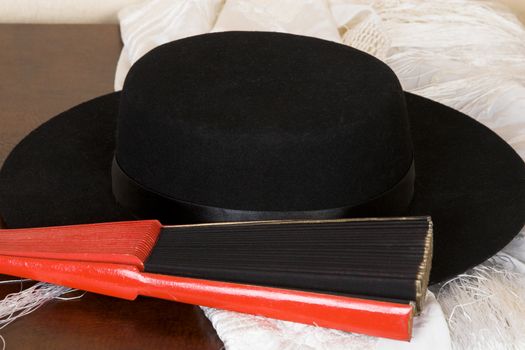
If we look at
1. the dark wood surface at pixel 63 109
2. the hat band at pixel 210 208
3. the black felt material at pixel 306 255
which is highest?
the black felt material at pixel 306 255

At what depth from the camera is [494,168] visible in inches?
34.9

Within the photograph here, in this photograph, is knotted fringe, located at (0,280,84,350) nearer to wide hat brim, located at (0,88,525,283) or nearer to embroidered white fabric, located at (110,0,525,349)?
wide hat brim, located at (0,88,525,283)

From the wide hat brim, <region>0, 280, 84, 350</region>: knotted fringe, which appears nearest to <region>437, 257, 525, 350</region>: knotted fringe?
the wide hat brim

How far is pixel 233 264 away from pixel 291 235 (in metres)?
0.05

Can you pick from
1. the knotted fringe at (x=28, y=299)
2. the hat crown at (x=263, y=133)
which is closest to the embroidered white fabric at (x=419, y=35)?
the hat crown at (x=263, y=133)

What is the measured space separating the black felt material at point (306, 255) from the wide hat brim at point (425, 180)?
104mm

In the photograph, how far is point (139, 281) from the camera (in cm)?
67

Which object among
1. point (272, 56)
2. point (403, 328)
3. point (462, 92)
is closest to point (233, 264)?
point (403, 328)

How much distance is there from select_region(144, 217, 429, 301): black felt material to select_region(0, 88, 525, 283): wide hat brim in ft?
0.34

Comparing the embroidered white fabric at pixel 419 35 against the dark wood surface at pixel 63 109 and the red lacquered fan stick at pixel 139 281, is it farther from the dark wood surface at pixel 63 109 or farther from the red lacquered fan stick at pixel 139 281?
the red lacquered fan stick at pixel 139 281

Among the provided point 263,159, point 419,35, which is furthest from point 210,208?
point 419,35

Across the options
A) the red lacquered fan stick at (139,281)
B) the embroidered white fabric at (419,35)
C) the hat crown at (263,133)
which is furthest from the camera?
the embroidered white fabric at (419,35)

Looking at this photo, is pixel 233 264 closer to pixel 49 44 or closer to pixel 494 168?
pixel 494 168

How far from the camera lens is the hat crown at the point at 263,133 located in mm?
717
